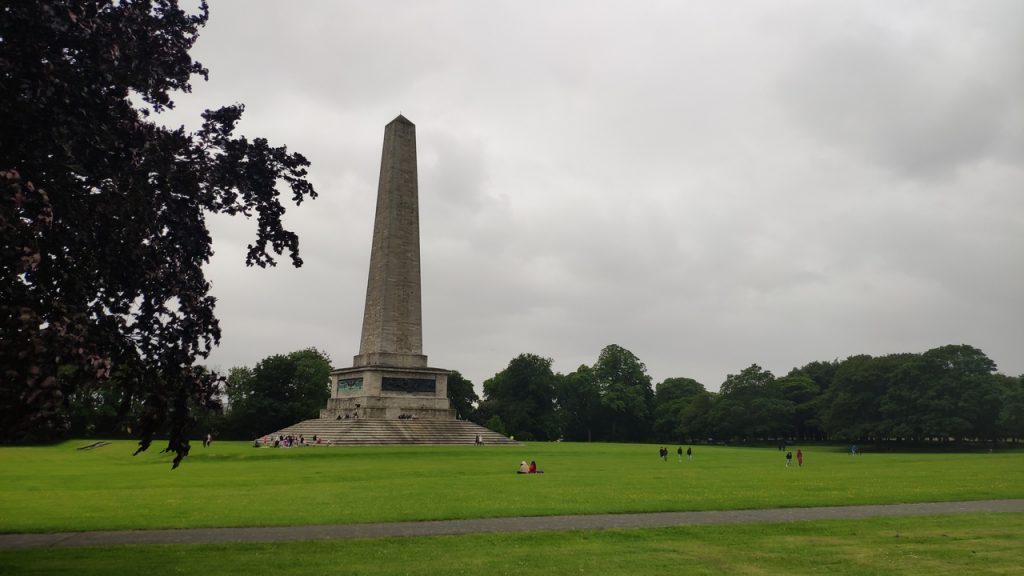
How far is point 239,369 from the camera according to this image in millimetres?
89625

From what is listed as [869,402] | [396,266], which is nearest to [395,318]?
[396,266]

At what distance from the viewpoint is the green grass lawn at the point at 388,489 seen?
16.4 meters

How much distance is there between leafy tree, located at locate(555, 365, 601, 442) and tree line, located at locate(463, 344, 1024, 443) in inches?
5.6

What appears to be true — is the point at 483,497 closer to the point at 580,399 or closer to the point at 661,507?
the point at 661,507

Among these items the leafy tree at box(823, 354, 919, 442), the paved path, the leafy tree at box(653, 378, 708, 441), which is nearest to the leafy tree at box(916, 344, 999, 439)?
the leafy tree at box(823, 354, 919, 442)

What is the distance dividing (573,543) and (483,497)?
7.20 metres

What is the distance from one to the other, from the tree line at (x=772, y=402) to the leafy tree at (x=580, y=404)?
14 cm

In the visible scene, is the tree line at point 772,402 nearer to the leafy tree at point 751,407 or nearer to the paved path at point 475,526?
the leafy tree at point 751,407

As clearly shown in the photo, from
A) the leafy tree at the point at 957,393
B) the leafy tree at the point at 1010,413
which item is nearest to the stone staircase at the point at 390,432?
the leafy tree at the point at 957,393

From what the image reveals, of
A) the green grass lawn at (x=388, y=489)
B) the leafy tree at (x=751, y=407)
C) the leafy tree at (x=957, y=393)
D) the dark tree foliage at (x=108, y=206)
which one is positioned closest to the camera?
the dark tree foliage at (x=108, y=206)

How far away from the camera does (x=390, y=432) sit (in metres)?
49.6

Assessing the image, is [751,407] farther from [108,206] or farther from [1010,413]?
[108,206]

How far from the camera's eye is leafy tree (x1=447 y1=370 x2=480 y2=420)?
9644cm

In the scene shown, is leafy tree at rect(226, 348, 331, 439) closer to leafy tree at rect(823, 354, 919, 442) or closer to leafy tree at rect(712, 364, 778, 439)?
leafy tree at rect(712, 364, 778, 439)
